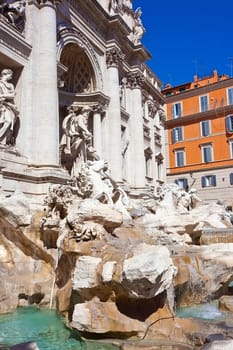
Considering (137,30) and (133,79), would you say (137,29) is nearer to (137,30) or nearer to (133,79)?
(137,30)

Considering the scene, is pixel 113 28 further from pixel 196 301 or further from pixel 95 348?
pixel 95 348

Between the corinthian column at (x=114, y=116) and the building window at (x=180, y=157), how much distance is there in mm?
11819

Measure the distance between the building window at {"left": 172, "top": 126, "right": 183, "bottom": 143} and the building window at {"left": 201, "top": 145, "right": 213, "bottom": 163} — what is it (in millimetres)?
2024

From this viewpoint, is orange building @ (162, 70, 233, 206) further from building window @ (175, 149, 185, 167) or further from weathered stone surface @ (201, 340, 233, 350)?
weathered stone surface @ (201, 340, 233, 350)

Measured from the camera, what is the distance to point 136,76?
18.6 m

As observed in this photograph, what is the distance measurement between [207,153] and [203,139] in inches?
42.4

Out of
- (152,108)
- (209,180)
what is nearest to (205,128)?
(209,180)

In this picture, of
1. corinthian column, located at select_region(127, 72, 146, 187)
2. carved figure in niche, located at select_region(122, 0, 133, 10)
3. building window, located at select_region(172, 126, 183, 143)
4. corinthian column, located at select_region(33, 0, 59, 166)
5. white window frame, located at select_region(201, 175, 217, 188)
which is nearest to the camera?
corinthian column, located at select_region(33, 0, 59, 166)

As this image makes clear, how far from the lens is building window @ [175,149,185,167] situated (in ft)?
88.1

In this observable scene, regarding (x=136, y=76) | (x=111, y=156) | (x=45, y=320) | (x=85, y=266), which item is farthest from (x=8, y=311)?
(x=136, y=76)

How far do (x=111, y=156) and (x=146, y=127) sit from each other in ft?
22.7

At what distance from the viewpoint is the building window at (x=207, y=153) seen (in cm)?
2563

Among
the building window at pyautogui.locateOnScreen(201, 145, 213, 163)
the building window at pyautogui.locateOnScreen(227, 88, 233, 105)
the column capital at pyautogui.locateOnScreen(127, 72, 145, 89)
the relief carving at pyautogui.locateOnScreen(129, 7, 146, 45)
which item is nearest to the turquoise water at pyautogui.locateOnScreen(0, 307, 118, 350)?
the column capital at pyautogui.locateOnScreen(127, 72, 145, 89)

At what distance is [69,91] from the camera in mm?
15000
